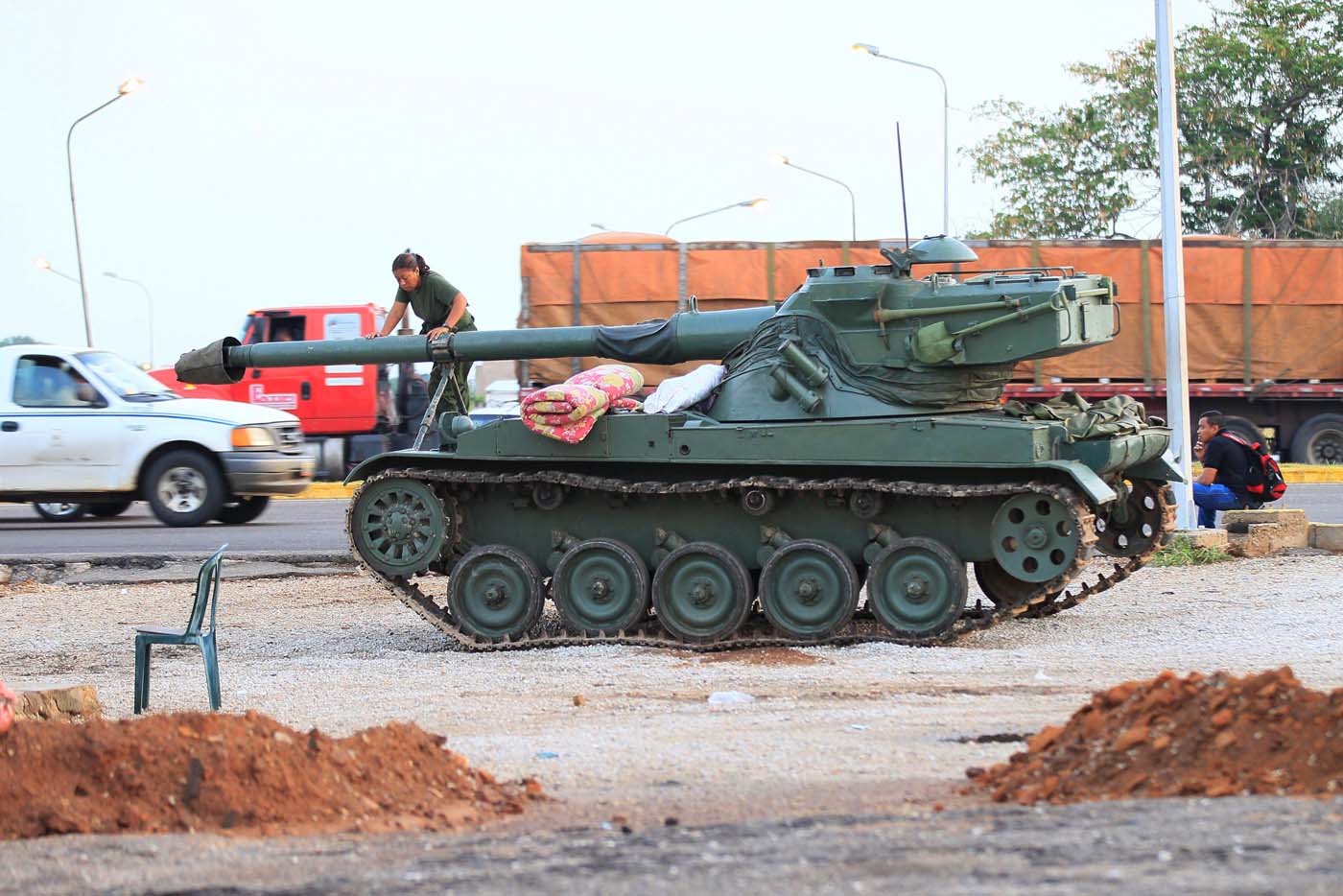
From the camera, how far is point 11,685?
9156 mm

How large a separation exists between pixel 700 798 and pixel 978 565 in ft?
19.0

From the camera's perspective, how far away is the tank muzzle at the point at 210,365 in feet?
41.0

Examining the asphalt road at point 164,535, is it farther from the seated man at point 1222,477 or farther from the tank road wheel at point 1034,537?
the seated man at point 1222,477

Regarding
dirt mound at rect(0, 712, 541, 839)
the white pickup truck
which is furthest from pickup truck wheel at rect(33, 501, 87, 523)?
dirt mound at rect(0, 712, 541, 839)

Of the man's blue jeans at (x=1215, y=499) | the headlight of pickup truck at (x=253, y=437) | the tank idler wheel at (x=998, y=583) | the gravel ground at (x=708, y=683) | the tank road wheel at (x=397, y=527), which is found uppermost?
the headlight of pickup truck at (x=253, y=437)

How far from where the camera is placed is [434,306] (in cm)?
1255

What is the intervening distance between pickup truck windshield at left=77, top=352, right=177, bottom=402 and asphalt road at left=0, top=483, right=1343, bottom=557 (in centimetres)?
146

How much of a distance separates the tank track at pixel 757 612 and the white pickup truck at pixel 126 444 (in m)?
7.70

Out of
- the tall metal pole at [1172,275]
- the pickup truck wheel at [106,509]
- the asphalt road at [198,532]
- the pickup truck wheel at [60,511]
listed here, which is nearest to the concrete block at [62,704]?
the asphalt road at [198,532]

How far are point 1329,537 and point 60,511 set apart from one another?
14.5 meters

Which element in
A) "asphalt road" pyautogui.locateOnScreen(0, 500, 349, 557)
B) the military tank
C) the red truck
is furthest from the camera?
the red truck

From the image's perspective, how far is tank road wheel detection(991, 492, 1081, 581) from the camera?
10266mm

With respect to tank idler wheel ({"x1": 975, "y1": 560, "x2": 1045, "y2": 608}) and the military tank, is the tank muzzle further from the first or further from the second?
tank idler wheel ({"x1": 975, "y1": 560, "x2": 1045, "y2": 608})

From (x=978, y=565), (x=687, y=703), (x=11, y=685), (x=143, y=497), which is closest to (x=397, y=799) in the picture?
(x=687, y=703)
